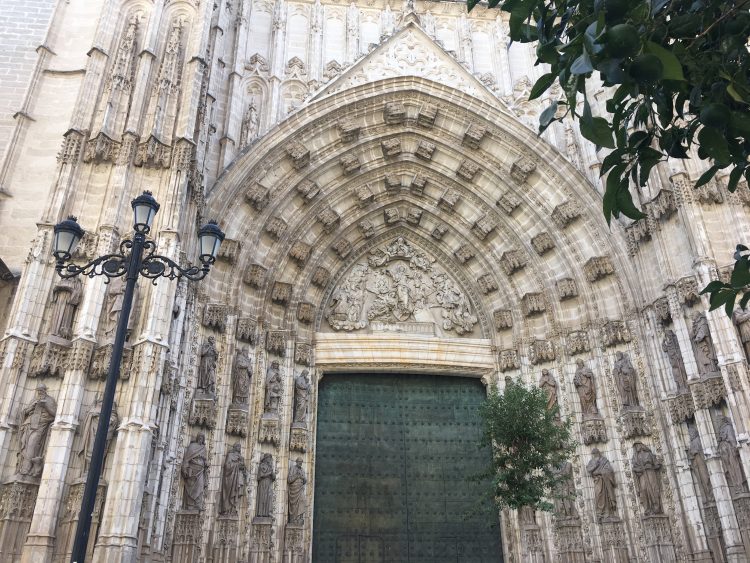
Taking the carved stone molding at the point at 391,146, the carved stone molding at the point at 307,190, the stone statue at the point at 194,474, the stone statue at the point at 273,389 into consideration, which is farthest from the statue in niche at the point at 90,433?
the carved stone molding at the point at 391,146

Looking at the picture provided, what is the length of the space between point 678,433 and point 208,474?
812 centimetres

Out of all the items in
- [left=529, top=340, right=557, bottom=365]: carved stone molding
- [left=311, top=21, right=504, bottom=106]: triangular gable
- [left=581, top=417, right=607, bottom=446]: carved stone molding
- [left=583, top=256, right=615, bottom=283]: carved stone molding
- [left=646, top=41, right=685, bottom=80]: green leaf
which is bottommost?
[left=646, top=41, right=685, bottom=80]: green leaf

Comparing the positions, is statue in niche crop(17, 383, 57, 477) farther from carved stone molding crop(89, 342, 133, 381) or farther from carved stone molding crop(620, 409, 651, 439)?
carved stone molding crop(620, 409, 651, 439)

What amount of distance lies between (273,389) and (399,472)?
3163 mm

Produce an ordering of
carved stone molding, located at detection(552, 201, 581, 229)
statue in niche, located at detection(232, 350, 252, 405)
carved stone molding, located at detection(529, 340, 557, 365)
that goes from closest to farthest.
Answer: statue in niche, located at detection(232, 350, 252, 405) < carved stone molding, located at detection(529, 340, 557, 365) < carved stone molding, located at detection(552, 201, 581, 229)

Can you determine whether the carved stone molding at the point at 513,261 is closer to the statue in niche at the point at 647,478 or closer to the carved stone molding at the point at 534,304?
the carved stone molding at the point at 534,304

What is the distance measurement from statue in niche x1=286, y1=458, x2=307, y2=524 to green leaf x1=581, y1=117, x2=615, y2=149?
10.8 metres

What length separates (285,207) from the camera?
45.1 feet

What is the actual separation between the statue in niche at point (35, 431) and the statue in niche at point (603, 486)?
9.11 m

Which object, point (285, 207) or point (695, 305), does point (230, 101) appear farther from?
point (695, 305)

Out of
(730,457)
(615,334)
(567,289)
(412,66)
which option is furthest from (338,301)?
(730,457)

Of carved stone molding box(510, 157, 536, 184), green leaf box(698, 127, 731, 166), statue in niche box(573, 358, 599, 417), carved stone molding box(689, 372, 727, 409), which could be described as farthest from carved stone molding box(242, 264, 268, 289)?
green leaf box(698, 127, 731, 166)

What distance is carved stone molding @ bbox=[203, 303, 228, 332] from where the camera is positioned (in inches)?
464

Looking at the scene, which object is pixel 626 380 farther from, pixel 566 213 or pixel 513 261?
pixel 566 213
